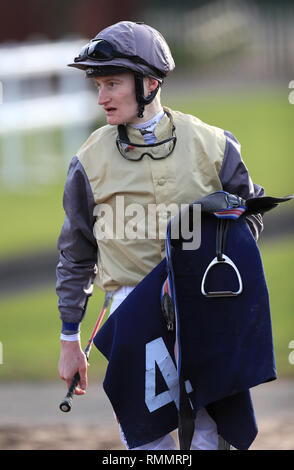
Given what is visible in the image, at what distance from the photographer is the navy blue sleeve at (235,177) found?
3.26 meters

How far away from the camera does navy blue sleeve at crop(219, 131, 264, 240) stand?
326cm

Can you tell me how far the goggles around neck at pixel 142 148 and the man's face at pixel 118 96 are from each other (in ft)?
0.23

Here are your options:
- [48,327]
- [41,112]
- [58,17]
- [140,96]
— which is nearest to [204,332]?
[140,96]

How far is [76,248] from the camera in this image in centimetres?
337

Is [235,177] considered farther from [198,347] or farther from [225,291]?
[198,347]

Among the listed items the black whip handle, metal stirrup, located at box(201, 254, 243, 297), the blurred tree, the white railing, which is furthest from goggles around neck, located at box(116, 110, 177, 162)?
the blurred tree

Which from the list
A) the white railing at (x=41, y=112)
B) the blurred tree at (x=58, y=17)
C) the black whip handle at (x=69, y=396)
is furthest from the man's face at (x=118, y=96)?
the blurred tree at (x=58, y=17)

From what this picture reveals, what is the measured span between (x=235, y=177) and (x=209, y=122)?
16.4 meters

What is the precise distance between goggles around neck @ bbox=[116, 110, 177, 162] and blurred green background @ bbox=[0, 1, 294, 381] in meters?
3.17

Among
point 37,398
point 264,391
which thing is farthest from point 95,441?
point 264,391

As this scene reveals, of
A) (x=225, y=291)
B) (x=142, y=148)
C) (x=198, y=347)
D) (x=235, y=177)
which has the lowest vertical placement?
(x=198, y=347)

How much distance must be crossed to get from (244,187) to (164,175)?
0.31 meters

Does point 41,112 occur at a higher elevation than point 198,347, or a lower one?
lower

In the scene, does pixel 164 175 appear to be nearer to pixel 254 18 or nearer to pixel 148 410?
pixel 148 410
